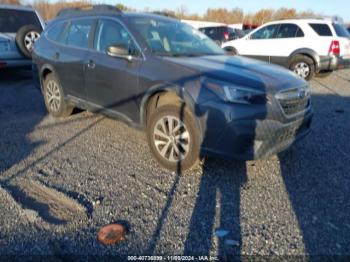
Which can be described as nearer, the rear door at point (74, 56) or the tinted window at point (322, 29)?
the rear door at point (74, 56)

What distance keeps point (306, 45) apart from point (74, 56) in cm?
748

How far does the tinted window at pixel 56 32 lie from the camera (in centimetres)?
553

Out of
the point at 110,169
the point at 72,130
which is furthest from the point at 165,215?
the point at 72,130

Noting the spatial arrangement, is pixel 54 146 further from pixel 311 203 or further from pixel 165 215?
pixel 311 203

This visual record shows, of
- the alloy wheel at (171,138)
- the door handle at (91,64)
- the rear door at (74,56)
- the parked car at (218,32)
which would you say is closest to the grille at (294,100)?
the alloy wheel at (171,138)

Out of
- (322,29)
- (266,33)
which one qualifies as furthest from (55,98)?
(322,29)

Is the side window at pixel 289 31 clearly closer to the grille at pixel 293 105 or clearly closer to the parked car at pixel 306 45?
the parked car at pixel 306 45

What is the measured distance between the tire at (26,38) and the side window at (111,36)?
443 cm

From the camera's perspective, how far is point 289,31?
1047 cm

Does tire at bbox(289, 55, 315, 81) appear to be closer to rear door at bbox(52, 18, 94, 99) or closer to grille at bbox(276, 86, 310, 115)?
grille at bbox(276, 86, 310, 115)

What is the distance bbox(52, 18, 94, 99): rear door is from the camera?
490 cm

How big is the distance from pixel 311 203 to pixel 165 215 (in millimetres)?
1456

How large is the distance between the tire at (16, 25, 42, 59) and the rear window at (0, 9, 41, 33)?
0.40m

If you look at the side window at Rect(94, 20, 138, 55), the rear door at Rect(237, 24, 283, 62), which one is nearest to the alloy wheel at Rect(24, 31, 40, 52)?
the side window at Rect(94, 20, 138, 55)
